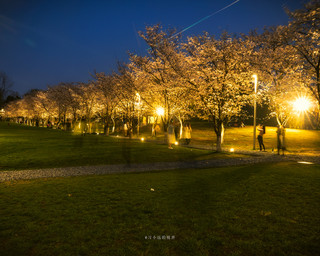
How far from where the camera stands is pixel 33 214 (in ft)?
18.4

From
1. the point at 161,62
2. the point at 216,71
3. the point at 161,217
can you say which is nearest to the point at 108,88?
the point at 161,62

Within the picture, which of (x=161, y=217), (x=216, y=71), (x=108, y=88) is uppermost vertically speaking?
(x=108, y=88)

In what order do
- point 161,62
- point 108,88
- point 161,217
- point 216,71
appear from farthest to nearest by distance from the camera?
point 108,88, point 161,62, point 216,71, point 161,217

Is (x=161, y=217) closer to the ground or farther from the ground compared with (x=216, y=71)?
closer to the ground

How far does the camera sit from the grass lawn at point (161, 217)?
4.12 metres

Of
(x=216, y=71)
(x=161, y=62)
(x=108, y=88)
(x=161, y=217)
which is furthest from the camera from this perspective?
(x=108, y=88)

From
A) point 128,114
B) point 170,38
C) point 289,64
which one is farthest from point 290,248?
point 128,114

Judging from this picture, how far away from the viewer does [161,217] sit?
17.8 ft

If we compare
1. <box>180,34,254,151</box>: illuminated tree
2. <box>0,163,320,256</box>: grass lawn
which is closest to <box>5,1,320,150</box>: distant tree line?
<box>180,34,254,151</box>: illuminated tree

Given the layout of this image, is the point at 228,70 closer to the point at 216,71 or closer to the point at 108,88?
the point at 216,71

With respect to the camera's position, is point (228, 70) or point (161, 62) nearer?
point (228, 70)

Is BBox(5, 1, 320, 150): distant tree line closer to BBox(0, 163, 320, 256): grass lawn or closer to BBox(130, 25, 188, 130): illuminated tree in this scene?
BBox(130, 25, 188, 130): illuminated tree

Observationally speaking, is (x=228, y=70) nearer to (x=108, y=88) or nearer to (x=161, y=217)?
(x=161, y=217)

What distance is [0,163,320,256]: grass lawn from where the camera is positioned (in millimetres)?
4117
